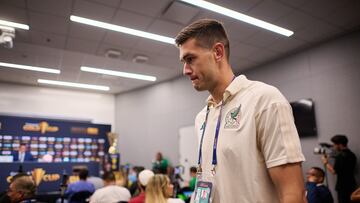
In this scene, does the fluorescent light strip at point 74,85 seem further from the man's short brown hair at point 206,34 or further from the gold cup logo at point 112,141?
the man's short brown hair at point 206,34

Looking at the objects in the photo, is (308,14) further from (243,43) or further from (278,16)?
(243,43)

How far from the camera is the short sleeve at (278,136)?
77cm

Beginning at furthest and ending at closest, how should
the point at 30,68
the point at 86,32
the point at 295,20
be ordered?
the point at 30,68
the point at 86,32
the point at 295,20

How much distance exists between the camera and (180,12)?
4.20 metres

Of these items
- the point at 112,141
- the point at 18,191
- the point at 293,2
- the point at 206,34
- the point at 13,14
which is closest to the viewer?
the point at 206,34

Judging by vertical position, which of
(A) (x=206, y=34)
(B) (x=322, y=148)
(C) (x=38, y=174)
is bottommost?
(C) (x=38, y=174)

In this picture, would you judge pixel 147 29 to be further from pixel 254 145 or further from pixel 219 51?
pixel 254 145

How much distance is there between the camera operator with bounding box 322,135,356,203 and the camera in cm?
436

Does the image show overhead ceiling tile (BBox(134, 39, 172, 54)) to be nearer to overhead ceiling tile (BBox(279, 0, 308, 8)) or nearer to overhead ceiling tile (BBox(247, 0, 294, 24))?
→ overhead ceiling tile (BBox(247, 0, 294, 24))

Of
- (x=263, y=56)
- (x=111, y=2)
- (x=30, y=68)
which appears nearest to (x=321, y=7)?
(x=263, y=56)

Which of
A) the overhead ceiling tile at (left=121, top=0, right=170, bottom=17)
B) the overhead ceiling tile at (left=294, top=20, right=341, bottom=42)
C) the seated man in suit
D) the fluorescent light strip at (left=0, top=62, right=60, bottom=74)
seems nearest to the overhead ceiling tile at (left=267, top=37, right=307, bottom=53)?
the overhead ceiling tile at (left=294, top=20, right=341, bottom=42)

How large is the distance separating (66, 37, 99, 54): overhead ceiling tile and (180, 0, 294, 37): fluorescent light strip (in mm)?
2548

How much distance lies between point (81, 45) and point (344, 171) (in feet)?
17.8

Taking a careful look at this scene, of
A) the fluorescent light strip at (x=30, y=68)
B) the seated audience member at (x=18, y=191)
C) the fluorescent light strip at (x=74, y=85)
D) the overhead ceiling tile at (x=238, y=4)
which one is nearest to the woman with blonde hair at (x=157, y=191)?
the seated audience member at (x=18, y=191)
